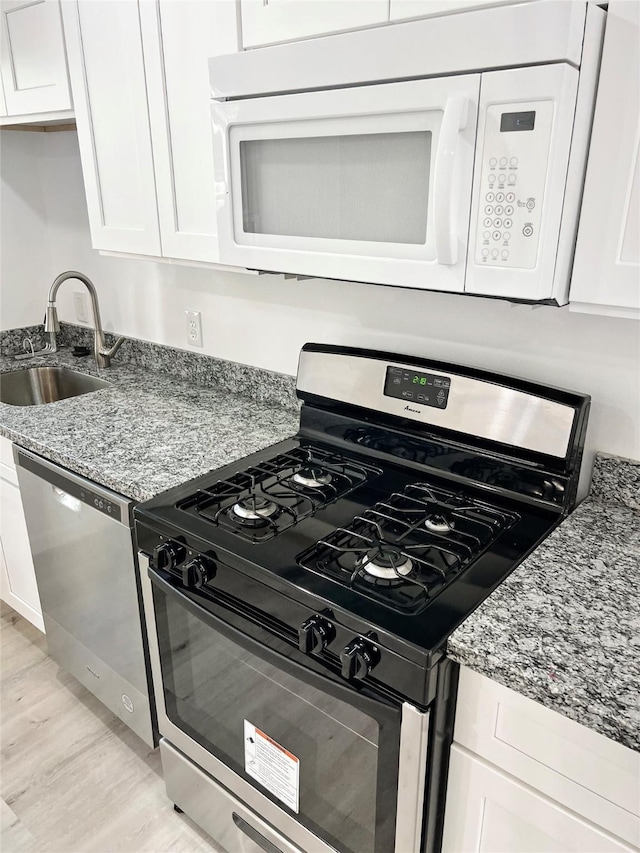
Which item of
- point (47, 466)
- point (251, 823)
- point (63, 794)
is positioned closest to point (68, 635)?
point (63, 794)

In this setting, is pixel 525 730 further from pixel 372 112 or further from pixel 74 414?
pixel 74 414

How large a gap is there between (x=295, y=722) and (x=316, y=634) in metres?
0.27

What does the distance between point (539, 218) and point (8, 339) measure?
7.17ft

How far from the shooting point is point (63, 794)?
5.65ft

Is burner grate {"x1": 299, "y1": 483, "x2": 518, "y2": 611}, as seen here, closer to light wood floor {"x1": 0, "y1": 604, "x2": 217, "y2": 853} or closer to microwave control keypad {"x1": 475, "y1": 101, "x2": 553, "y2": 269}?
microwave control keypad {"x1": 475, "y1": 101, "x2": 553, "y2": 269}

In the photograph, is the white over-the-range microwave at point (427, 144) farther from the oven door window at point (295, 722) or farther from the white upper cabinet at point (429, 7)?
the oven door window at point (295, 722)

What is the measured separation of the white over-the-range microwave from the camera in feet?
3.04

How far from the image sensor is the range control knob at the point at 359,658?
978 millimetres

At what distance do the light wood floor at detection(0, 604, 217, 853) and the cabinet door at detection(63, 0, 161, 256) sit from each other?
1.38 m

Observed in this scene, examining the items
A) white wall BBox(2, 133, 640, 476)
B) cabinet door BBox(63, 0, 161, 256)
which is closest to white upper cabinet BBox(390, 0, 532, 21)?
white wall BBox(2, 133, 640, 476)

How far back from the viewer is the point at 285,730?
1221 mm

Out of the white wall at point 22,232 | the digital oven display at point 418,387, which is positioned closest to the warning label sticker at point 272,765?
the digital oven display at point 418,387

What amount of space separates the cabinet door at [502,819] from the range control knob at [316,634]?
266 mm

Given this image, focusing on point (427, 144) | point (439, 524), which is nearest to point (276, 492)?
point (439, 524)
